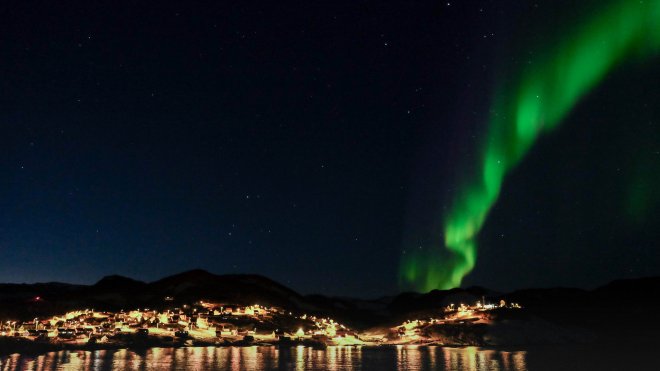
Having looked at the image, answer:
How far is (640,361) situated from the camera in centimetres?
15988

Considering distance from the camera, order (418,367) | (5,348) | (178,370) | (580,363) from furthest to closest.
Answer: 1. (5,348)
2. (580,363)
3. (418,367)
4. (178,370)

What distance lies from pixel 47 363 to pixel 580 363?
146m

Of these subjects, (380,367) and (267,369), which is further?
(380,367)

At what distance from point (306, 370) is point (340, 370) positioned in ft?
26.9

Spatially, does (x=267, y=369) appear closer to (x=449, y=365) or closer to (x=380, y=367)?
(x=380, y=367)

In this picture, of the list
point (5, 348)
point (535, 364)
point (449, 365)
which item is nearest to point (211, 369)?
point (449, 365)

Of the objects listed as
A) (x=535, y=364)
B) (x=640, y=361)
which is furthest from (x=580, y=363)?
(x=640, y=361)

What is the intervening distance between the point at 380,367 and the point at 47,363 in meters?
89.8

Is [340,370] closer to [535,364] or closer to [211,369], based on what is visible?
[211,369]

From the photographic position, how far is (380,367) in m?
142

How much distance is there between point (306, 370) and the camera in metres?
131

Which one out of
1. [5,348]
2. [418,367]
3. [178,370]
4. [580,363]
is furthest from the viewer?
[5,348]

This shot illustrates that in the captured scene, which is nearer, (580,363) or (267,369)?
(267,369)

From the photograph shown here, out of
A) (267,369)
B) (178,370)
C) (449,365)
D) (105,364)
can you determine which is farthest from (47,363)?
(449,365)
